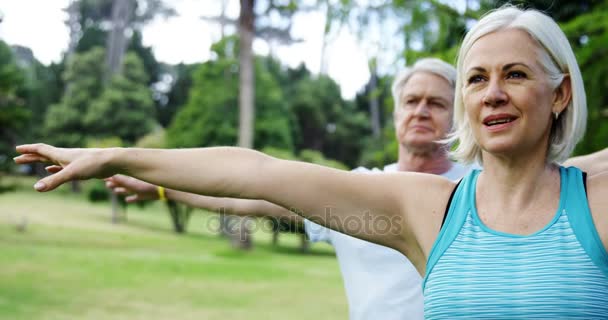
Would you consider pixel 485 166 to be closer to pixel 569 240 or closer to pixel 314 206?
pixel 569 240

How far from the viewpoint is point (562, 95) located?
1.52 m

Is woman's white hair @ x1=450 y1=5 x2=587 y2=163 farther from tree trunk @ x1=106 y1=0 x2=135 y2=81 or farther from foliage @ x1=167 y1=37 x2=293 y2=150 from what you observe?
tree trunk @ x1=106 y1=0 x2=135 y2=81

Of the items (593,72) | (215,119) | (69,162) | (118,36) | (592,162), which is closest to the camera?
(69,162)

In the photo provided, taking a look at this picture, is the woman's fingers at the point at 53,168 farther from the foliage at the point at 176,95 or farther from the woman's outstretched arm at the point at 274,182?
the foliage at the point at 176,95

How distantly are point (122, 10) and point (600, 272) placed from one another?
156 feet

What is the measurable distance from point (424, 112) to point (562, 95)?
4.65ft

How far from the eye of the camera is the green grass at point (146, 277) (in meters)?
9.33

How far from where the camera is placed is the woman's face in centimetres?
145

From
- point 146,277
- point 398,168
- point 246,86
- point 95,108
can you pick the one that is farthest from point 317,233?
point 95,108

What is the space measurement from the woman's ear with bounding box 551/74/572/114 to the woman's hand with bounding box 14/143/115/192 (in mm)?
1145

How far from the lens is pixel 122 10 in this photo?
4512cm

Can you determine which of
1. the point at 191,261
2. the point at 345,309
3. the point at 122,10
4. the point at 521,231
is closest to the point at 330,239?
the point at 521,231

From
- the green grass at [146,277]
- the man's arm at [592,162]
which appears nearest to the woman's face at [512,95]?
the man's arm at [592,162]

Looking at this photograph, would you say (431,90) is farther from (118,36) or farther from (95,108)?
(118,36)
